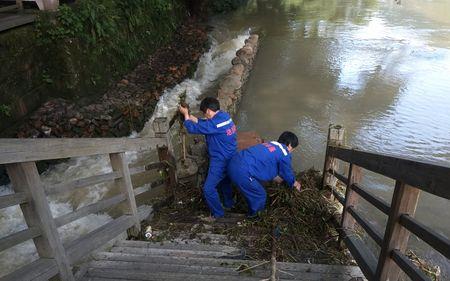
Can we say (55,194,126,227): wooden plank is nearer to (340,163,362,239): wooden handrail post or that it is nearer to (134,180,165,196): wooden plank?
(134,180,165,196): wooden plank

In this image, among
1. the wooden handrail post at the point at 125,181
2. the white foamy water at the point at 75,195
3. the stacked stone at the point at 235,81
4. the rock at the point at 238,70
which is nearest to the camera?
the wooden handrail post at the point at 125,181

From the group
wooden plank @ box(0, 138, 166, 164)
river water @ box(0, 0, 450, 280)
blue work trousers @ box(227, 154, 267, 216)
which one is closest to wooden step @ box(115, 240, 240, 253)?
A: blue work trousers @ box(227, 154, 267, 216)

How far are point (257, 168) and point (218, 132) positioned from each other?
64 cm

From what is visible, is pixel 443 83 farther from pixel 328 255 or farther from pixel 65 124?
pixel 65 124

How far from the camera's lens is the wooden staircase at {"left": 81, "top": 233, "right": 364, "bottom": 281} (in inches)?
115

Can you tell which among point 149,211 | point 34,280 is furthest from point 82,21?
point 34,280

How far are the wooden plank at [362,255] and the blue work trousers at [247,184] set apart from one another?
1156mm

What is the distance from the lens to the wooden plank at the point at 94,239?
2725 millimetres

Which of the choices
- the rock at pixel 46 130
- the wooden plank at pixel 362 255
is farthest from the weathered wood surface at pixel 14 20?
the wooden plank at pixel 362 255

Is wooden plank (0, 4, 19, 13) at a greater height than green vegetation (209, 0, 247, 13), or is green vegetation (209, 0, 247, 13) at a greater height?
green vegetation (209, 0, 247, 13)

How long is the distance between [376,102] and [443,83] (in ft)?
8.48

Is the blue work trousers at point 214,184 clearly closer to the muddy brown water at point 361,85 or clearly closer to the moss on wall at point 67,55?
the muddy brown water at point 361,85

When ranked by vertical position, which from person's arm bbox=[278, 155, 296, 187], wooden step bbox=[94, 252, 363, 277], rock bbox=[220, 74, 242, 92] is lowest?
wooden step bbox=[94, 252, 363, 277]

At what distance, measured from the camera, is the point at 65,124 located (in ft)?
23.2
